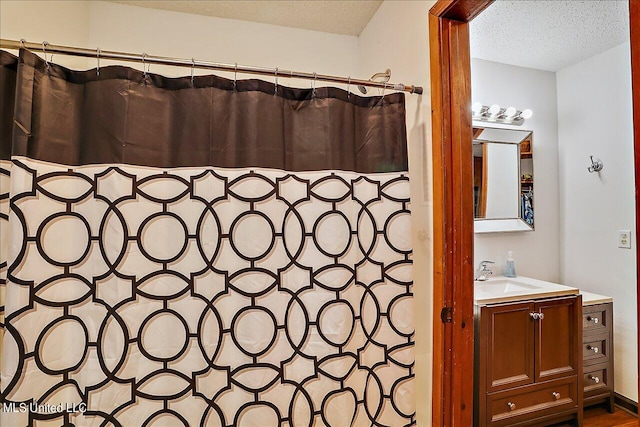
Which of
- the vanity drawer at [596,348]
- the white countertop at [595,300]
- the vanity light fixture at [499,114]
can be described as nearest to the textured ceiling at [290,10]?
the vanity light fixture at [499,114]

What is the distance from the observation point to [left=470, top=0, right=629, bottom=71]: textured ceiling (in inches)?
71.5

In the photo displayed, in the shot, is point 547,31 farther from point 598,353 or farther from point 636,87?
point 598,353

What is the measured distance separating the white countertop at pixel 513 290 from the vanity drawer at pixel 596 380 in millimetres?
505

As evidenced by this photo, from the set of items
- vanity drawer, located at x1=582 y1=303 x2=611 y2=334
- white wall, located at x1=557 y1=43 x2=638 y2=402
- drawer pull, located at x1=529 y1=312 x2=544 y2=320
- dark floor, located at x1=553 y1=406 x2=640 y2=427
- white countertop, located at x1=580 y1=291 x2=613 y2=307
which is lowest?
dark floor, located at x1=553 y1=406 x2=640 y2=427

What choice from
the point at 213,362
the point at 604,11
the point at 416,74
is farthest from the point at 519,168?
the point at 213,362

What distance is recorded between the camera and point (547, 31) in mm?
2053

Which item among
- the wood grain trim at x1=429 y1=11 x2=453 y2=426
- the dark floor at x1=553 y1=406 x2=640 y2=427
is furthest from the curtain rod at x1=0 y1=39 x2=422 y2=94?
the dark floor at x1=553 y1=406 x2=640 y2=427

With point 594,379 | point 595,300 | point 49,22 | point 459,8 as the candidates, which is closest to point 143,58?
point 49,22

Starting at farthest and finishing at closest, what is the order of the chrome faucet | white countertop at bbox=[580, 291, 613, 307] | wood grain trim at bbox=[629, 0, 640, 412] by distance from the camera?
the chrome faucet, white countertop at bbox=[580, 291, 613, 307], wood grain trim at bbox=[629, 0, 640, 412]

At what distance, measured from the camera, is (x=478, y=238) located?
95.1 inches

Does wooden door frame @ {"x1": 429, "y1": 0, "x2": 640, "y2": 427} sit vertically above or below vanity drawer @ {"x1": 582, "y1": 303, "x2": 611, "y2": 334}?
above

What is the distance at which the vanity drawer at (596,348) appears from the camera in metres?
2.00

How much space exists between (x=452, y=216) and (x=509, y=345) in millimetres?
1116

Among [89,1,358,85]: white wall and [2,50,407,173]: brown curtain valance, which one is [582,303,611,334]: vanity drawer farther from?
[89,1,358,85]: white wall
